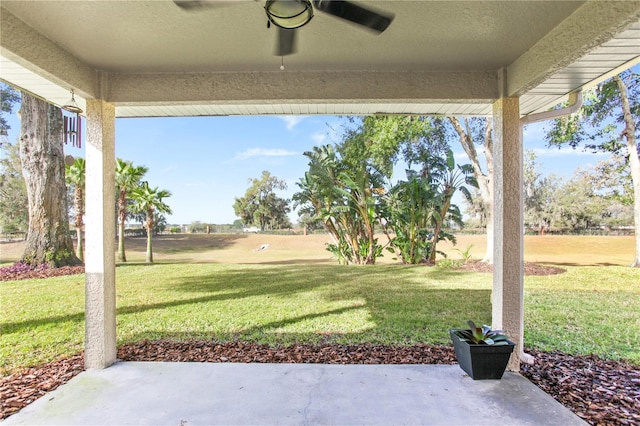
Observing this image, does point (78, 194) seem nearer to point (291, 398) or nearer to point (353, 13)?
point (291, 398)

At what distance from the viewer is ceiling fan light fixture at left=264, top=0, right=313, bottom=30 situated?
147 centimetres

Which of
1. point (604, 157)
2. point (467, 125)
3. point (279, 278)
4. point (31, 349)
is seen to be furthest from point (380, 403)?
point (467, 125)

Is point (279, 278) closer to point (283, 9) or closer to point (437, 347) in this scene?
point (437, 347)

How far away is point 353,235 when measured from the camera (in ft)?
24.2

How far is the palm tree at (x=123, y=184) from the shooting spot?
7.07 meters

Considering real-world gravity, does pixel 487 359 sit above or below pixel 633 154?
below

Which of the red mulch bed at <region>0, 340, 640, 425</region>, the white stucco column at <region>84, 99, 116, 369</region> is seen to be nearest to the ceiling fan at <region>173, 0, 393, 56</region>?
the white stucco column at <region>84, 99, 116, 369</region>

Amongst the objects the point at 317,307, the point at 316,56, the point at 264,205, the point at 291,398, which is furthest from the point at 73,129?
the point at 264,205

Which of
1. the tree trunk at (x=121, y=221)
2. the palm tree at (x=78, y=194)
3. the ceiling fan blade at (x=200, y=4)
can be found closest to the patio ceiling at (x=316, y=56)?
the ceiling fan blade at (x=200, y=4)

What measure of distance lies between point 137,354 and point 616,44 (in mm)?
4538

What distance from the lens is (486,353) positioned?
259cm

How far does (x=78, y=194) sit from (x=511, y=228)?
7262mm

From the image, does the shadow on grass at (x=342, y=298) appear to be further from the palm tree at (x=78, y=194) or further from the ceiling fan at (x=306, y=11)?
the ceiling fan at (x=306, y=11)

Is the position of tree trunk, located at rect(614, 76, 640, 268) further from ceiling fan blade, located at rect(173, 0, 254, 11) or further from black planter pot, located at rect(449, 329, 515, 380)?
ceiling fan blade, located at rect(173, 0, 254, 11)
